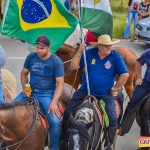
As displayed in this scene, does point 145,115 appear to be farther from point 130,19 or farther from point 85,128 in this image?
point 130,19

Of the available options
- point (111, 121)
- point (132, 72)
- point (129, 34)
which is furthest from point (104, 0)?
point (129, 34)

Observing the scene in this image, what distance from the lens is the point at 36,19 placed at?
6.26m

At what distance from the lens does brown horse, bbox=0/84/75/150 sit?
501cm

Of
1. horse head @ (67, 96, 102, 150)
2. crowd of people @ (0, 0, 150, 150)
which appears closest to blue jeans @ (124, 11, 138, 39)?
crowd of people @ (0, 0, 150, 150)

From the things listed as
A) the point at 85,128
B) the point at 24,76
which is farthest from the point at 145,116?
the point at 24,76

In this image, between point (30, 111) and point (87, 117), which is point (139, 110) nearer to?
point (87, 117)

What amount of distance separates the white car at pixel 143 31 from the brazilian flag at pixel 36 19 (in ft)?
32.4

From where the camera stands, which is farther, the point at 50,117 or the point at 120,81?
the point at 120,81

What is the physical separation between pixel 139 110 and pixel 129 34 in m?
11.3

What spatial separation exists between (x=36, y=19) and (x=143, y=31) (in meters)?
10.2

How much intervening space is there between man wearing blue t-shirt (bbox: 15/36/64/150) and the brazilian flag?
0.67m

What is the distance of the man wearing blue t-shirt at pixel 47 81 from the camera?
5566 millimetres

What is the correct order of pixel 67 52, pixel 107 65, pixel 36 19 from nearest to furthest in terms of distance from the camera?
pixel 107 65 → pixel 36 19 → pixel 67 52

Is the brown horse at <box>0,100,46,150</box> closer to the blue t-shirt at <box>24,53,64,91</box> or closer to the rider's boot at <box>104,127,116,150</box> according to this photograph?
the blue t-shirt at <box>24,53,64,91</box>
